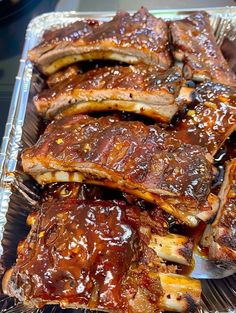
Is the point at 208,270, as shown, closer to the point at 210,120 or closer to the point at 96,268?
the point at 96,268

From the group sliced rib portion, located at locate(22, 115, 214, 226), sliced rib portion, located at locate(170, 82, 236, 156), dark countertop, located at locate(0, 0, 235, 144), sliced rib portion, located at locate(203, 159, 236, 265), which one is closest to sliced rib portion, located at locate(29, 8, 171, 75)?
sliced rib portion, located at locate(170, 82, 236, 156)

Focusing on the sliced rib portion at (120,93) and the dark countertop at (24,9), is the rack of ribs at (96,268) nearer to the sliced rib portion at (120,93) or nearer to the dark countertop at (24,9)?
the sliced rib portion at (120,93)

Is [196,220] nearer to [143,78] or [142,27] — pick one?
[143,78]

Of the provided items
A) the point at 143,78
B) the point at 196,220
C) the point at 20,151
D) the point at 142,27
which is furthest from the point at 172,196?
the point at 142,27

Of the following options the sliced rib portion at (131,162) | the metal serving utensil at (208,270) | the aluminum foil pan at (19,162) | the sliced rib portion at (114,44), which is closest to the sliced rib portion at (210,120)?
the sliced rib portion at (131,162)

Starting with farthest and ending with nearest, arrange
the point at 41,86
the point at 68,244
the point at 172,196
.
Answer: the point at 41,86 < the point at 172,196 < the point at 68,244

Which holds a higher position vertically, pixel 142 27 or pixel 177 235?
pixel 142 27
